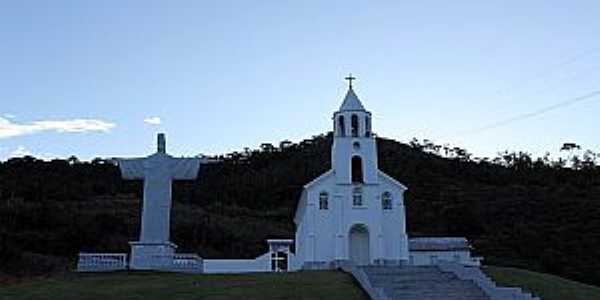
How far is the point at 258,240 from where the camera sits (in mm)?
73938

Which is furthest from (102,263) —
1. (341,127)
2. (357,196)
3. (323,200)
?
(341,127)

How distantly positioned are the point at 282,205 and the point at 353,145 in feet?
158

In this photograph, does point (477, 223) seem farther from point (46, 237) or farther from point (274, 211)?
point (46, 237)

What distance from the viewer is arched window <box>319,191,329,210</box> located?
42094 mm

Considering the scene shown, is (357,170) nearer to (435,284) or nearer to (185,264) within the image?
(185,264)

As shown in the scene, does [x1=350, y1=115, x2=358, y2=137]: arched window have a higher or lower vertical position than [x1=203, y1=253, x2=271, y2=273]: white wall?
higher

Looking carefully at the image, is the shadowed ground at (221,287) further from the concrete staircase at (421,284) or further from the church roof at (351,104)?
the church roof at (351,104)

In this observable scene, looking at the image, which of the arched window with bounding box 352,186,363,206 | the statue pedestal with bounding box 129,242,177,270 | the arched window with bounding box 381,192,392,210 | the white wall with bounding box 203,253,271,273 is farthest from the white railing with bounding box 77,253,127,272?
the white wall with bounding box 203,253,271,273

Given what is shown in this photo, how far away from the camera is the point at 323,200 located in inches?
1665

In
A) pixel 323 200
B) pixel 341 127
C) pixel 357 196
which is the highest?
pixel 341 127

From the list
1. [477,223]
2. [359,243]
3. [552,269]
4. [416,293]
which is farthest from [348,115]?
[477,223]

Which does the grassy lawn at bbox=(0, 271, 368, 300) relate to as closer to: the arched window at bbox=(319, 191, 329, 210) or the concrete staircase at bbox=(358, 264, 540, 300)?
the concrete staircase at bbox=(358, 264, 540, 300)

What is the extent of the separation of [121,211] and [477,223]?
1300 inches

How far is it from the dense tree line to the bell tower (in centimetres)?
1742
